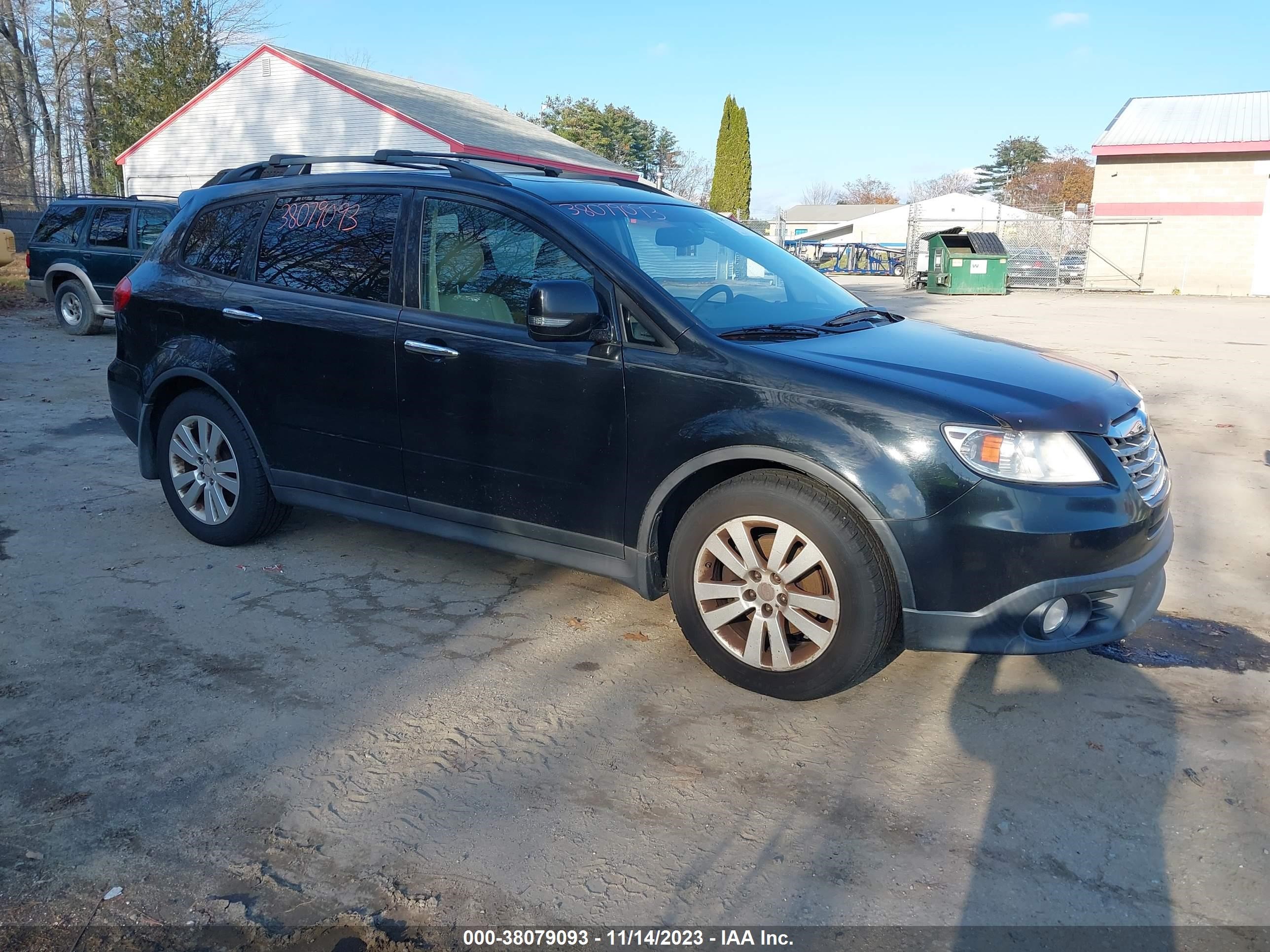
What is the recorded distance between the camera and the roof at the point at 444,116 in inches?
1056

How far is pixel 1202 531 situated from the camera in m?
5.78

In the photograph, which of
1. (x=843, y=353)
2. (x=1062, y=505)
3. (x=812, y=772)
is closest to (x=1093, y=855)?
(x=812, y=772)

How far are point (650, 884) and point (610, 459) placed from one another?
1.69 meters

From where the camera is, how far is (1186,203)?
32.3 metres

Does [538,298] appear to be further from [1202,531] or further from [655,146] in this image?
[655,146]

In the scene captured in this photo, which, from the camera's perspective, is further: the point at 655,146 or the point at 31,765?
the point at 655,146

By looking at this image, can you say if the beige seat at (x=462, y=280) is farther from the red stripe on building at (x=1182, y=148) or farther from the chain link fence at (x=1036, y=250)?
the red stripe on building at (x=1182, y=148)

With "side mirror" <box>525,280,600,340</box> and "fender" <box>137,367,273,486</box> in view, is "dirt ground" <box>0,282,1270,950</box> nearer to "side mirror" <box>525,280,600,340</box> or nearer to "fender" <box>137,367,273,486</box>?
"fender" <box>137,367,273,486</box>

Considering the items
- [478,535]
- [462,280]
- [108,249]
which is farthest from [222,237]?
[108,249]

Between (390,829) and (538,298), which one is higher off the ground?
(538,298)

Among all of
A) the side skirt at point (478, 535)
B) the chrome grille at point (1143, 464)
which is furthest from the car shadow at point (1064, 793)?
the side skirt at point (478, 535)

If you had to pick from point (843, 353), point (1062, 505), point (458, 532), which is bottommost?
point (458, 532)

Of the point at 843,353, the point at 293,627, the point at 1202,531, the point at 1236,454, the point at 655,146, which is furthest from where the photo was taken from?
the point at 655,146

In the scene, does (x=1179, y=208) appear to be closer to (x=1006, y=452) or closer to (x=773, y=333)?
(x=773, y=333)
